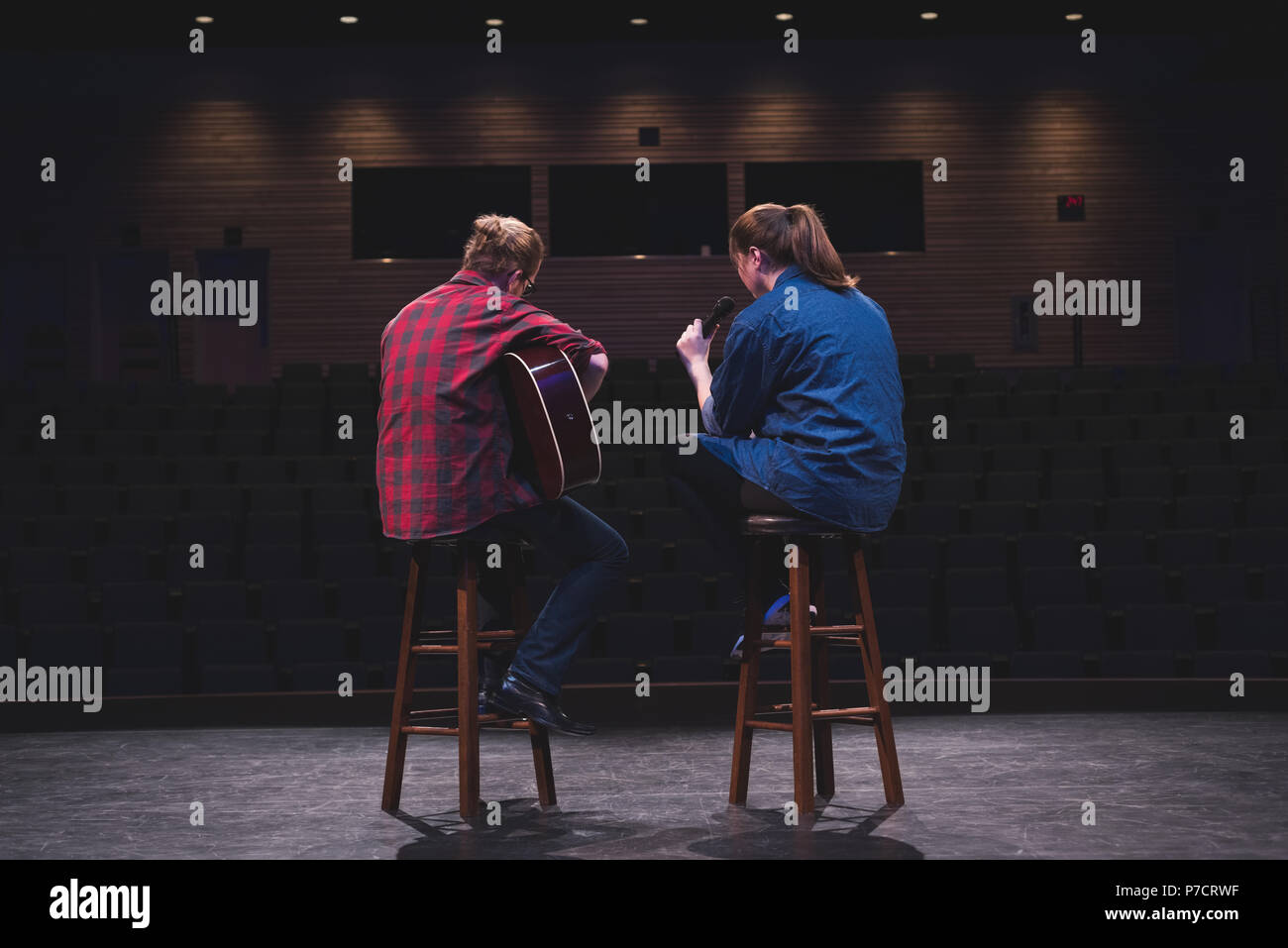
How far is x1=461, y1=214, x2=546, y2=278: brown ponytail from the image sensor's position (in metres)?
2.42

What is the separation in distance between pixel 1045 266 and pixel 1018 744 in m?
6.09

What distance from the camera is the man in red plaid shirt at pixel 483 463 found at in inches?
89.8

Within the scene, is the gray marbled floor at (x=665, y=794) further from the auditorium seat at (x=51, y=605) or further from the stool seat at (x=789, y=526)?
the auditorium seat at (x=51, y=605)

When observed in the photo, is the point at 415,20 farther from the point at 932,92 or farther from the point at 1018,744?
the point at 1018,744

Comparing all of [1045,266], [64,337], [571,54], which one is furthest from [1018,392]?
[64,337]

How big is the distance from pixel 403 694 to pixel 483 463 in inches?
16.8

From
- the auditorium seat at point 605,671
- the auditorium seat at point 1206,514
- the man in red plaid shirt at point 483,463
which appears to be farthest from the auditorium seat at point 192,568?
the auditorium seat at point 1206,514

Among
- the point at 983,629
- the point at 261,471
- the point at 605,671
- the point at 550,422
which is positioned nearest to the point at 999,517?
the point at 983,629

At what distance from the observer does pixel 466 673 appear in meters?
2.28

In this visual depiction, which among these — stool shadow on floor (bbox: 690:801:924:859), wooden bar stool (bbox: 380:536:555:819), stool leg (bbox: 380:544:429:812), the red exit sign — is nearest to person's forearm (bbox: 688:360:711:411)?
wooden bar stool (bbox: 380:536:555:819)

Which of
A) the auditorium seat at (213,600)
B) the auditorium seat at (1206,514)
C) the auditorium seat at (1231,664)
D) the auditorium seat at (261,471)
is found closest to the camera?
the auditorium seat at (1231,664)

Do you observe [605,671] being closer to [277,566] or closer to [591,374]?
[277,566]

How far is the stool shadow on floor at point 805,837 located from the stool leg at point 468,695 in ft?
1.29

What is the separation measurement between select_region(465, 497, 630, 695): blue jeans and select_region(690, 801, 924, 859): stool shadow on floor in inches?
14.3
